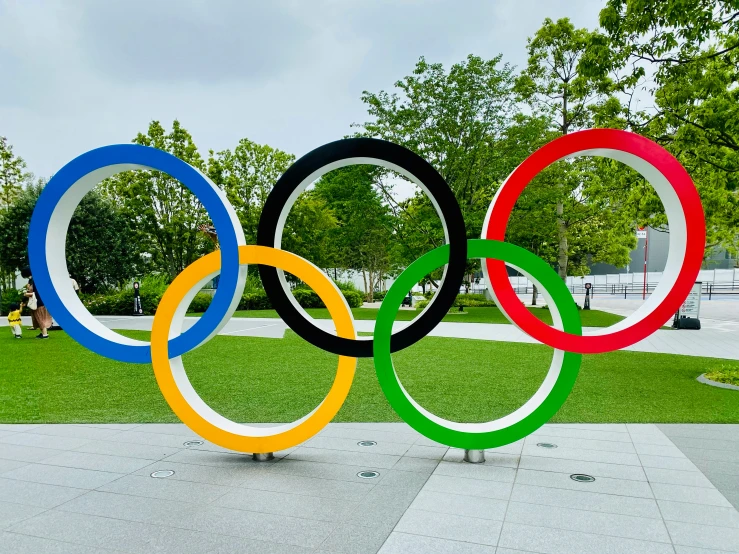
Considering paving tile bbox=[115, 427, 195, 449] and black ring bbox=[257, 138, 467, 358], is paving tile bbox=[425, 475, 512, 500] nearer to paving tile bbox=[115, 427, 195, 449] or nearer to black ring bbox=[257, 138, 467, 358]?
black ring bbox=[257, 138, 467, 358]

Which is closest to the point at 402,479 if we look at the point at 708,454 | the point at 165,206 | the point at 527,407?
the point at 527,407

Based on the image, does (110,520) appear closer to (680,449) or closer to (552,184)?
(680,449)

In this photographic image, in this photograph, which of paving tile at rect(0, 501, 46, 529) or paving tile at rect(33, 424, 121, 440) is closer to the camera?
paving tile at rect(0, 501, 46, 529)

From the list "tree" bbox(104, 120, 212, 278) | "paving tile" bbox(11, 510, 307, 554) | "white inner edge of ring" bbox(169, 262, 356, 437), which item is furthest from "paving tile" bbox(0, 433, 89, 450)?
"tree" bbox(104, 120, 212, 278)

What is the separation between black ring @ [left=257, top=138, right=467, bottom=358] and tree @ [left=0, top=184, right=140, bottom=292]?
2369cm

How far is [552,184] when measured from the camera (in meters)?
22.6

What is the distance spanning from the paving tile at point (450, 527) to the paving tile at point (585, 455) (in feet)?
6.09

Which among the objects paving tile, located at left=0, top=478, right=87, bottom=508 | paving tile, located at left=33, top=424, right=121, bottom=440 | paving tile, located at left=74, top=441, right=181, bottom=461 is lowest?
paving tile, located at left=33, top=424, right=121, bottom=440

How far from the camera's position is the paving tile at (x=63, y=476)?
492 cm

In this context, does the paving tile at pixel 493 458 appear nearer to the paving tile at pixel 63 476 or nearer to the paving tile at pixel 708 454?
the paving tile at pixel 708 454

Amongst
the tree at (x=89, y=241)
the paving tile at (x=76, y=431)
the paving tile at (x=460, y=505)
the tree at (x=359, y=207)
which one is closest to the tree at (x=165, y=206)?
the tree at (x=89, y=241)

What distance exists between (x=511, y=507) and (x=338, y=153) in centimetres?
358

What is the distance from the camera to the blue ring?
5223mm

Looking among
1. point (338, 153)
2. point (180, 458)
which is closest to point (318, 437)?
point (180, 458)
